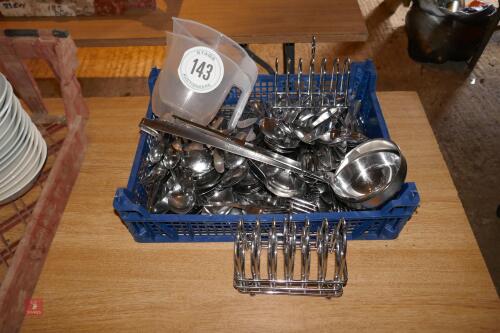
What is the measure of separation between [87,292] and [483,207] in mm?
1395

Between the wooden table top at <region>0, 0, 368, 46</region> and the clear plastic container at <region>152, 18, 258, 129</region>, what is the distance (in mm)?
336

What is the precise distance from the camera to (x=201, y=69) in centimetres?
73

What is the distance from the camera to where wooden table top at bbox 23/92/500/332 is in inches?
25.1

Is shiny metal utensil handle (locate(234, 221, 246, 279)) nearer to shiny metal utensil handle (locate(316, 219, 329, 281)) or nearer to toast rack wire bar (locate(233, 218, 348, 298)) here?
toast rack wire bar (locate(233, 218, 348, 298))

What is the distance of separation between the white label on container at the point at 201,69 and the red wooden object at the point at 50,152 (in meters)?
0.33

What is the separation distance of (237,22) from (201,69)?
1.62 feet

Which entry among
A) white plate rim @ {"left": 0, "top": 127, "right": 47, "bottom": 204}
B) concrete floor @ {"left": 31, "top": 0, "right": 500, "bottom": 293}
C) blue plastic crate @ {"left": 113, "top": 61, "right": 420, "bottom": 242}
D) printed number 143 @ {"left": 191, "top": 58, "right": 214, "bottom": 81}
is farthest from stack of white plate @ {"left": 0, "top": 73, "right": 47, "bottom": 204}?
concrete floor @ {"left": 31, "top": 0, "right": 500, "bottom": 293}

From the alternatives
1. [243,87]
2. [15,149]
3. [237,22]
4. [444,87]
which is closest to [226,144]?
[243,87]

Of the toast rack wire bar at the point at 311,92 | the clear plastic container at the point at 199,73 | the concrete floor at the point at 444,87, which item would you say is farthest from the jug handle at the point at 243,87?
the concrete floor at the point at 444,87

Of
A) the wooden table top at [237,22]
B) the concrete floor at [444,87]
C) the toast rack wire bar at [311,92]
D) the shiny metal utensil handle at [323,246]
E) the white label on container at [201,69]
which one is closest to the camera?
the shiny metal utensil handle at [323,246]

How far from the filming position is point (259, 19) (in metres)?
1.16

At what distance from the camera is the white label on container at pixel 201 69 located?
73 centimetres

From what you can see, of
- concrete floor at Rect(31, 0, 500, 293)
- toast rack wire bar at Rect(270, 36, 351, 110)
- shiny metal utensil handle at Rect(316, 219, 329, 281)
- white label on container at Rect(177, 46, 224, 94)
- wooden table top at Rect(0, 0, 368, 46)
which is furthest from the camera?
concrete floor at Rect(31, 0, 500, 293)

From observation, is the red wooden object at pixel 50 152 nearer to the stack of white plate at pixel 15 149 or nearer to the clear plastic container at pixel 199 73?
the stack of white plate at pixel 15 149
